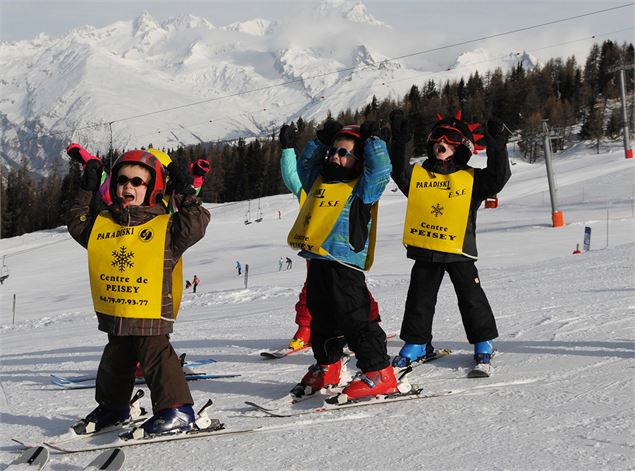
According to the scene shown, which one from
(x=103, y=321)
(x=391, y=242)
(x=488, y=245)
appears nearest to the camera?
(x=103, y=321)

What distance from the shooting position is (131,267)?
360 cm

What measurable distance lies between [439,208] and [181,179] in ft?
6.32

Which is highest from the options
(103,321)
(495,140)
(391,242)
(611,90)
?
(611,90)

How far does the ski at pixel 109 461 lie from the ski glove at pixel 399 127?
2418 mm

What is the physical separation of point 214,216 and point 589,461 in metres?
59.4

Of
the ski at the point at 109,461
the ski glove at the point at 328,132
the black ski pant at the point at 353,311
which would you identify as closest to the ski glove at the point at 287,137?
the ski glove at the point at 328,132

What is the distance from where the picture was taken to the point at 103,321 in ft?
12.1

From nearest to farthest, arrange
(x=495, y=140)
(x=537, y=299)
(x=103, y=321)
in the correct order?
1. (x=103, y=321)
2. (x=495, y=140)
3. (x=537, y=299)

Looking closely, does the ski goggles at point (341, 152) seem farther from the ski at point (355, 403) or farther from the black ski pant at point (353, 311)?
the ski at point (355, 403)

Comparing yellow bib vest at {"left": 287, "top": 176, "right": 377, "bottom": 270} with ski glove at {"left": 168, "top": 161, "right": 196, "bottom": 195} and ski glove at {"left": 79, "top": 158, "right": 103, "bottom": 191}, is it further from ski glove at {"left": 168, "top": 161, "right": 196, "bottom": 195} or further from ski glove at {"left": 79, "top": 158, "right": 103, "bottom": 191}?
ski glove at {"left": 79, "top": 158, "right": 103, "bottom": 191}

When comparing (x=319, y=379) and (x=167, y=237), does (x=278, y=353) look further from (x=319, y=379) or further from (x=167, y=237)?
(x=167, y=237)

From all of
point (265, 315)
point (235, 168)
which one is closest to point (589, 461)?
point (265, 315)

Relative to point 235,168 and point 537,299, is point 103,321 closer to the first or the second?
point 537,299

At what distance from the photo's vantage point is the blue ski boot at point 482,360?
14.5ft
